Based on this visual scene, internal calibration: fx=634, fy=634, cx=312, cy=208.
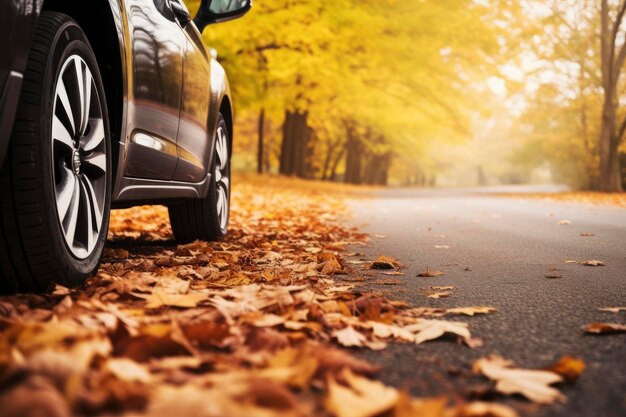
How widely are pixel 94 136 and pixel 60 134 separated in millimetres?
296

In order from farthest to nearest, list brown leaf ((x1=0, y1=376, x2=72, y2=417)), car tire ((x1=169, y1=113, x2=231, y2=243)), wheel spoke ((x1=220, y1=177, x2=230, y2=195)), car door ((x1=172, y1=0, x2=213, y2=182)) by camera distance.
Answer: wheel spoke ((x1=220, y1=177, x2=230, y2=195)) → car tire ((x1=169, y1=113, x2=231, y2=243)) → car door ((x1=172, y1=0, x2=213, y2=182)) → brown leaf ((x1=0, y1=376, x2=72, y2=417))

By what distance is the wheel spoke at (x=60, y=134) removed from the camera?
2.43m

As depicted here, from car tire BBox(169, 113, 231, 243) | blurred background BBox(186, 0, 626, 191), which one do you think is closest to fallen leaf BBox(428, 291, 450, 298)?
car tire BBox(169, 113, 231, 243)

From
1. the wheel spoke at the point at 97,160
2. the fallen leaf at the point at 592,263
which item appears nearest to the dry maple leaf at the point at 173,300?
the wheel spoke at the point at 97,160

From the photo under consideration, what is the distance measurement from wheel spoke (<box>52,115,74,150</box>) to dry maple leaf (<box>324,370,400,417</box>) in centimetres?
155

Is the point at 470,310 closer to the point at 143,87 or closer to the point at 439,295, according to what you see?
the point at 439,295

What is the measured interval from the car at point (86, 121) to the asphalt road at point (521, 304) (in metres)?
1.29

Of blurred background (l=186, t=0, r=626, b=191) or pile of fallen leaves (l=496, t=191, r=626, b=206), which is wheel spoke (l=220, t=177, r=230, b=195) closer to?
blurred background (l=186, t=0, r=626, b=191)

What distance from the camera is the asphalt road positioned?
1.69 metres

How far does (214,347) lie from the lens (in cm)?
187

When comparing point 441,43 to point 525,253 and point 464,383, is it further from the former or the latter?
point 464,383

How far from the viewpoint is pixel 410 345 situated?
2092 mm

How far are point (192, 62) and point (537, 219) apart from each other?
20.6 ft

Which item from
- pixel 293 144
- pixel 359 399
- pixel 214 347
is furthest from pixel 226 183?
pixel 293 144
